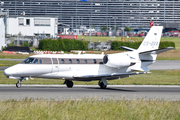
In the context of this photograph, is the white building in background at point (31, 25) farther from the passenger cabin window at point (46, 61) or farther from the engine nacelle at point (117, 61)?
the passenger cabin window at point (46, 61)

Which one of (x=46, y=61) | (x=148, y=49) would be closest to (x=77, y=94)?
(x=46, y=61)

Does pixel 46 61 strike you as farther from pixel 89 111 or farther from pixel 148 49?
Result: pixel 89 111

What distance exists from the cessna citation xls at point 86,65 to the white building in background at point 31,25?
97012 mm

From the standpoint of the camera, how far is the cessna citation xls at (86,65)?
2611 centimetres

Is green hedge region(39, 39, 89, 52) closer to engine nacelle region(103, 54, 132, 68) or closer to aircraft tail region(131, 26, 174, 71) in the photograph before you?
aircraft tail region(131, 26, 174, 71)

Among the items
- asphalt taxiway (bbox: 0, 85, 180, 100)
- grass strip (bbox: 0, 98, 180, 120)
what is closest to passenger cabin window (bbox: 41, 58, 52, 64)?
asphalt taxiway (bbox: 0, 85, 180, 100)

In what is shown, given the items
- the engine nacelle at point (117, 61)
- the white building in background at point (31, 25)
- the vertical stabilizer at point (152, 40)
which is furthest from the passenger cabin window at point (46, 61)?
the white building in background at point (31, 25)

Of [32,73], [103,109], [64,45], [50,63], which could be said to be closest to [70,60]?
[50,63]

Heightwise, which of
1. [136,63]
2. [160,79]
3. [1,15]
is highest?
[1,15]

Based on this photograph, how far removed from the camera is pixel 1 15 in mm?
112500

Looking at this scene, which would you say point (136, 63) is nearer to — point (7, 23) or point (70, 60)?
point (70, 60)

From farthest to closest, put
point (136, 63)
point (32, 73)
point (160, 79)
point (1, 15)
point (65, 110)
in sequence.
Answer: point (1, 15), point (160, 79), point (136, 63), point (32, 73), point (65, 110)

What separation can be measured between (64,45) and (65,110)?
72333 mm

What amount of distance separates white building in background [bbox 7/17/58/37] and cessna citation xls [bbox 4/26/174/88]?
3819 inches
